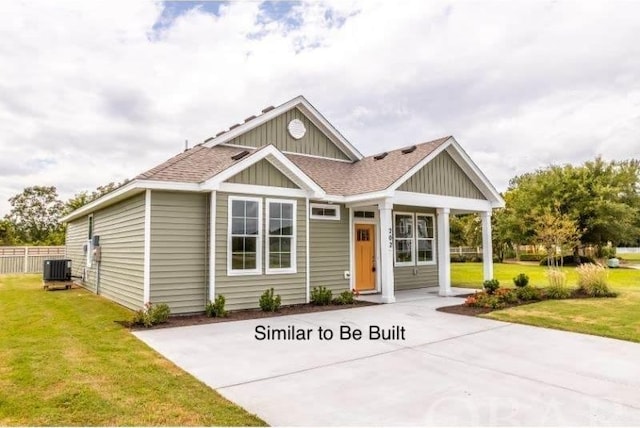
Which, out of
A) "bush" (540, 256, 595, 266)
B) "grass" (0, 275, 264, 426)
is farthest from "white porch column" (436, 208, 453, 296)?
"bush" (540, 256, 595, 266)

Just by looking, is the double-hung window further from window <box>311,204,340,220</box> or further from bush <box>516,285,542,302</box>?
bush <box>516,285,542,302</box>

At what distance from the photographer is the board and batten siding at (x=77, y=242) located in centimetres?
1603

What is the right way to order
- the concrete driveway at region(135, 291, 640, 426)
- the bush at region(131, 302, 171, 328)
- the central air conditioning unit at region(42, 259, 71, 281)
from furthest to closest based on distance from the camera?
the central air conditioning unit at region(42, 259, 71, 281) → the bush at region(131, 302, 171, 328) → the concrete driveway at region(135, 291, 640, 426)

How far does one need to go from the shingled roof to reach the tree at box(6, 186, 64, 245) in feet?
96.2

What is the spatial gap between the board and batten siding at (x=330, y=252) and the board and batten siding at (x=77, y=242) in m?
9.66

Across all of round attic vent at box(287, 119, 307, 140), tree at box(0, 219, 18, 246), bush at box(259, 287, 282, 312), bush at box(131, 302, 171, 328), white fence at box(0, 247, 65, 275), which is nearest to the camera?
bush at box(131, 302, 171, 328)

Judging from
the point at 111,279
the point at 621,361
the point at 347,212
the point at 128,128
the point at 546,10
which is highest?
the point at 128,128

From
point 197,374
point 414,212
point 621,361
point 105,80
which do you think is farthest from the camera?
point 414,212

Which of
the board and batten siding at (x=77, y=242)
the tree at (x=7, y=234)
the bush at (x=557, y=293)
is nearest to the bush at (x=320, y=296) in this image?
the bush at (x=557, y=293)

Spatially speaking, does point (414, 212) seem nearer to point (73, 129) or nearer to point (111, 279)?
point (111, 279)

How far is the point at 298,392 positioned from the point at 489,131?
820 inches

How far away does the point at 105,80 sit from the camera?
12.7 m

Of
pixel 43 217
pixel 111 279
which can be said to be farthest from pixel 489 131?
pixel 43 217

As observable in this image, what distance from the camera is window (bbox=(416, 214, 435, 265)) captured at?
14.4 metres
